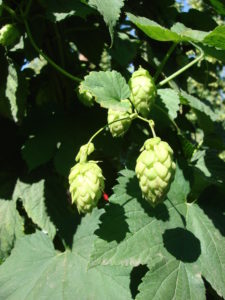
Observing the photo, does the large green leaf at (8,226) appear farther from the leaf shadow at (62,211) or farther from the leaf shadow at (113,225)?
the leaf shadow at (113,225)

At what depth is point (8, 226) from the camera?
1.44 m

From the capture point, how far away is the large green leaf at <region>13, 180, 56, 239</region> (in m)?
1.40

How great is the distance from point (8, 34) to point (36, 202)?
0.55 metres

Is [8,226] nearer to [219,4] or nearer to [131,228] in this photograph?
[131,228]

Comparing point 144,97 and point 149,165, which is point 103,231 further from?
point 144,97

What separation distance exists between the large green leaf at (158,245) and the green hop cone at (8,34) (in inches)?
21.5

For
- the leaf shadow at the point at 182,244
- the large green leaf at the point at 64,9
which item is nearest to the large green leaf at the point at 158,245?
the leaf shadow at the point at 182,244

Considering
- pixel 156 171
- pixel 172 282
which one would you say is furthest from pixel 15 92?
pixel 172 282

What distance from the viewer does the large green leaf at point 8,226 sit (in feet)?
4.65

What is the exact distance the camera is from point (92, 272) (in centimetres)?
134

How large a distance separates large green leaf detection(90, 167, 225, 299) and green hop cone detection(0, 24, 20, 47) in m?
0.55

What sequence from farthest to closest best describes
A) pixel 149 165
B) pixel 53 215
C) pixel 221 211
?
1. pixel 53 215
2. pixel 221 211
3. pixel 149 165

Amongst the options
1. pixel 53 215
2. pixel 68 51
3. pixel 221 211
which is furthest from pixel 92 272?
pixel 68 51

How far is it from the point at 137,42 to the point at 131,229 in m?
0.68
